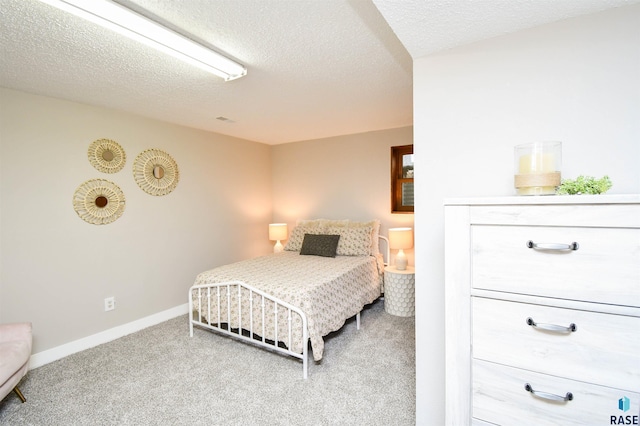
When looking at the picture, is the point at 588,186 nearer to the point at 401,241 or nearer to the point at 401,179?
the point at 401,241

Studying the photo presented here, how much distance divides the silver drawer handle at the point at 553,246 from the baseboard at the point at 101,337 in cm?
345

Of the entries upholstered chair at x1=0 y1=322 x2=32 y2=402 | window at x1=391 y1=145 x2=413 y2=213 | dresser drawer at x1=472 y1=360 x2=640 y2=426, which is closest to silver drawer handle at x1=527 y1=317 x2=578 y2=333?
dresser drawer at x1=472 y1=360 x2=640 y2=426

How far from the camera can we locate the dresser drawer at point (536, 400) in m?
0.83

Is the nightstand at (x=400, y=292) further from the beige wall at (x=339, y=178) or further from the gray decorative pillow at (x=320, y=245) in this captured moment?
the gray decorative pillow at (x=320, y=245)

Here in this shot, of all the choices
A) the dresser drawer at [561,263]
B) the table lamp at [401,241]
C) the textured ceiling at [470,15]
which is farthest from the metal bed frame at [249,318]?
the textured ceiling at [470,15]

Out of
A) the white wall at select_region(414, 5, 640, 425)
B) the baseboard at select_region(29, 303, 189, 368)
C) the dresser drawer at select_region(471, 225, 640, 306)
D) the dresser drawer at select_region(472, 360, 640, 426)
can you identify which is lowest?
the baseboard at select_region(29, 303, 189, 368)

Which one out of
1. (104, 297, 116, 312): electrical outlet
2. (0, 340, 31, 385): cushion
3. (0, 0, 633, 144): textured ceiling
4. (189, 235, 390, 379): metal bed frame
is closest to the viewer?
(0, 0, 633, 144): textured ceiling

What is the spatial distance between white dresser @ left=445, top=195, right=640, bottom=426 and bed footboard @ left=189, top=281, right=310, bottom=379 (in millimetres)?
1329

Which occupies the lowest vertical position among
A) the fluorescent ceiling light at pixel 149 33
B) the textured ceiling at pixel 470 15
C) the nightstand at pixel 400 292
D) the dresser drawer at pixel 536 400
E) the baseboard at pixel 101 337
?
the baseboard at pixel 101 337

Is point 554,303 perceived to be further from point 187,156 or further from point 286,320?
point 187,156

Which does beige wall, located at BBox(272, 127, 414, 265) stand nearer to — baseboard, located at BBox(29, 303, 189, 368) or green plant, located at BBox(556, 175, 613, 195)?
baseboard, located at BBox(29, 303, 189, 368)

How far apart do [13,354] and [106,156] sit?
1757 mm

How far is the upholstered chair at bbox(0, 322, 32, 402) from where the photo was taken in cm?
167

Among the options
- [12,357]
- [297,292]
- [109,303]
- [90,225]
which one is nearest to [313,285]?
[297,292]
